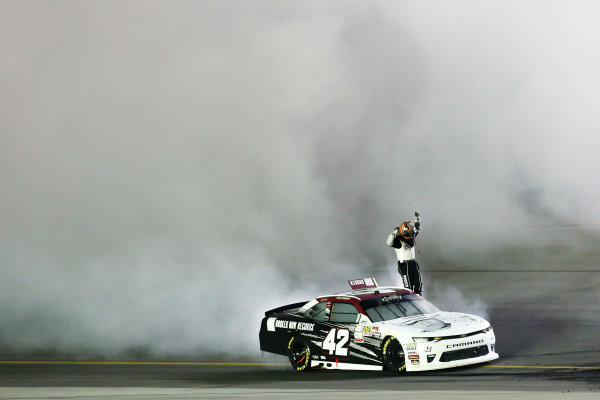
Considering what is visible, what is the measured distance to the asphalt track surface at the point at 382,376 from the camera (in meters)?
9.16

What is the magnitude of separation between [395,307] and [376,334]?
78 cm

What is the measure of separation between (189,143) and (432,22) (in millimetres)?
13161

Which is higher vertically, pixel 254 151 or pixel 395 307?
pixel 254 151

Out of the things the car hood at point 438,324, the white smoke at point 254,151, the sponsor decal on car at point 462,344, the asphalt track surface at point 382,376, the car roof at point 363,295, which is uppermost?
the white smoke at point 254,151

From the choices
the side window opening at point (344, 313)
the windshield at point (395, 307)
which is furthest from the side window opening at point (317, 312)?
the windshield at point (395, 307)

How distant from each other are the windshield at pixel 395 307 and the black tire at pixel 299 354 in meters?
0.93

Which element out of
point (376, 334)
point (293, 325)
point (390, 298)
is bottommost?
point (376, 334)

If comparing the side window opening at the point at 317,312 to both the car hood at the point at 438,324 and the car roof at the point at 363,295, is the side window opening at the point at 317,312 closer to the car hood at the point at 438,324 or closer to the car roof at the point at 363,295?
the car roof at the point at 363,295

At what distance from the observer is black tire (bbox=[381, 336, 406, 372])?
34.4 feet

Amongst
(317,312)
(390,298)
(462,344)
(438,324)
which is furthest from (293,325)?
(462,344)

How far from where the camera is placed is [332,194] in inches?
1262

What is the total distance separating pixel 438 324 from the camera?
10766 mm

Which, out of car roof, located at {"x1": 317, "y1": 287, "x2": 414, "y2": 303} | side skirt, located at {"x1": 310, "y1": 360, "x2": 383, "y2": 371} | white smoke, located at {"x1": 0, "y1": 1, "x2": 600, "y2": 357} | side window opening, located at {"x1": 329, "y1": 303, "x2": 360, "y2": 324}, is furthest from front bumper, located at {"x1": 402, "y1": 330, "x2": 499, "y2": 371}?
white smoke, located at {"x1": 0, "y1": 1, "x2": 600, "y2": 357}

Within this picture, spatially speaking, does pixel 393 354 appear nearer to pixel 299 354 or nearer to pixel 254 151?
pixel 299 354
